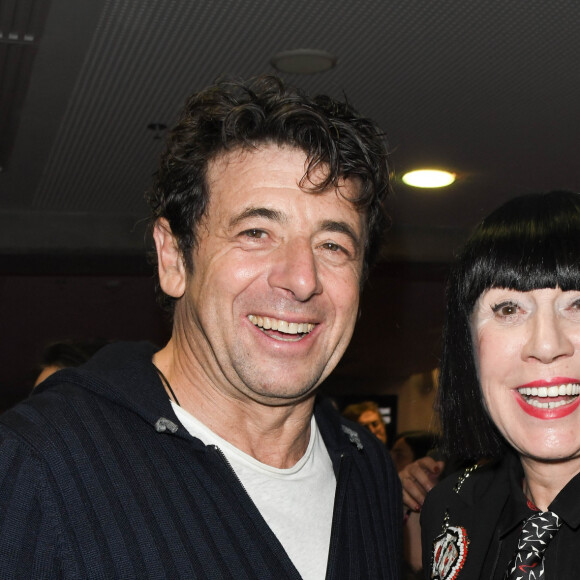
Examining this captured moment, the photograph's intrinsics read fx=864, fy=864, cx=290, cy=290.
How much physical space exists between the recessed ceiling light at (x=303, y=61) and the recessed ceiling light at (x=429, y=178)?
172 cm

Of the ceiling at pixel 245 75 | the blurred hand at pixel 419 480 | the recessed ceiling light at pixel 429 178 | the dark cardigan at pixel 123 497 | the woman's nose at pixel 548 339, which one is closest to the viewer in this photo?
the dark cardigan at pixel 123 497

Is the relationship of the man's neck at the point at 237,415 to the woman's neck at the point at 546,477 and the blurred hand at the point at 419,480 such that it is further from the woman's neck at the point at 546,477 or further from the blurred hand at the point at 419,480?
the blurred hand at the point at 419,480

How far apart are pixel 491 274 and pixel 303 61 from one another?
2244 millimetres

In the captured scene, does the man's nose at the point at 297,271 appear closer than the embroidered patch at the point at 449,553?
Yes

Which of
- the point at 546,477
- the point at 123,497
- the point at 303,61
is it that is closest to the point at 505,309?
the point at 546,477

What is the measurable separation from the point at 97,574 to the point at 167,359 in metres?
0.63

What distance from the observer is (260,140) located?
2.05 metres

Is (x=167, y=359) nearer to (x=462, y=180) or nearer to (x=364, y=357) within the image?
(x=462, y=180)

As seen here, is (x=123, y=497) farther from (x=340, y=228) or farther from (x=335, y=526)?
(x=340, y=228)

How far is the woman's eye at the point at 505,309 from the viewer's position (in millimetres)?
1953

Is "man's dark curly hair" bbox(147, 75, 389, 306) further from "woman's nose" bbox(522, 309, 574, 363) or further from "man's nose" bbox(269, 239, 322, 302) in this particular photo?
"woman's nose" bbox(522, 309, 574, 363)

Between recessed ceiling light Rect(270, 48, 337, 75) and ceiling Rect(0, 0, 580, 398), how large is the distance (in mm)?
39

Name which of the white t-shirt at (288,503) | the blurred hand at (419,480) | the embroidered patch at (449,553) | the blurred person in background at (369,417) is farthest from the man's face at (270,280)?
the blurred person in background at (369,417)

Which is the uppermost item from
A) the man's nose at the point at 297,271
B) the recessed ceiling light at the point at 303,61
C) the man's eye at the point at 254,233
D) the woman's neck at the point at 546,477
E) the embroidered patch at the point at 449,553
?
the recessed ceiling light at the point at 303,61
